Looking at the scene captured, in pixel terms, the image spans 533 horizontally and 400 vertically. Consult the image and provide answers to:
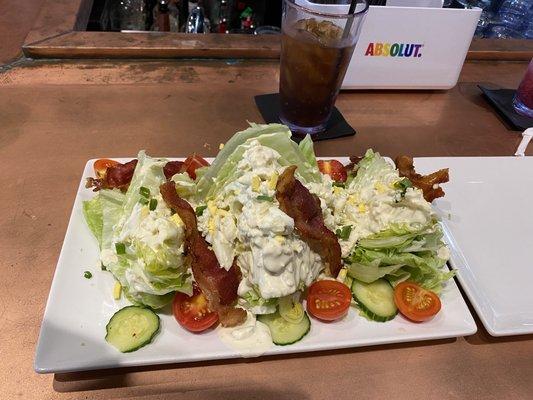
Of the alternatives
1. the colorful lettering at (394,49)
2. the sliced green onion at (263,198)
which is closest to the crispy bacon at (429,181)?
the sliced green onion at (263,198)

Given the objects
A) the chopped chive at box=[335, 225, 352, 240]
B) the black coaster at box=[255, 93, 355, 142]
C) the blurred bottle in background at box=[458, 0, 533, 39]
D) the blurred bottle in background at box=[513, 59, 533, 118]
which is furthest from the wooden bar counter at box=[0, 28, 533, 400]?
the blurred bottle in background at box=[458, 0, 533, 39]

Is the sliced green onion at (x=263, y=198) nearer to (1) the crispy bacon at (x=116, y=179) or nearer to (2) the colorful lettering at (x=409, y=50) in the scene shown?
(1) the crispy bacon at (x=116, y=179)

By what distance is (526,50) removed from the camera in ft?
10.6

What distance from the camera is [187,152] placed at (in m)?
2.23

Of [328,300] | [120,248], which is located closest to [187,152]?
[120,248]

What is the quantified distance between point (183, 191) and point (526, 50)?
293cm

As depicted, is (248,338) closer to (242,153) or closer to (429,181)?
(242,153)

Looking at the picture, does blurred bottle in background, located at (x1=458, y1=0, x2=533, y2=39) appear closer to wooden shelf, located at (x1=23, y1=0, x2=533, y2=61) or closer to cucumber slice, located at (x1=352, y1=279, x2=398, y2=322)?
wooden shelf, located at (x1=23, y1=0, x2=533, y2=61)

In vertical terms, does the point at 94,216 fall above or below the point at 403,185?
below

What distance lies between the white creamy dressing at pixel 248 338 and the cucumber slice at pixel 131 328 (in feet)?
0.66

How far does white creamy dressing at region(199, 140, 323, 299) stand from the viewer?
1.30 metres

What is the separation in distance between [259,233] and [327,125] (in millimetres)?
1297

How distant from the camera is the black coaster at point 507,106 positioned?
263 centimetres

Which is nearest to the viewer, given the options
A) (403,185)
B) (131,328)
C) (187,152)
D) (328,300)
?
(131,328)
